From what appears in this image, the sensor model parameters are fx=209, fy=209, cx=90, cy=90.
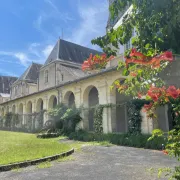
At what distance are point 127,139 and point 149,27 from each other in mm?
11154

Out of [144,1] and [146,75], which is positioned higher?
[144,1]

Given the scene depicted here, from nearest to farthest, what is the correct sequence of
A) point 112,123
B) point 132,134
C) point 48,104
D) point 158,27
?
point 158,27 < point 132,134 < point 112,123 < point 48,104

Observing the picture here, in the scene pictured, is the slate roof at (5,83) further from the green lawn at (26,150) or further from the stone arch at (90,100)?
the green lawn at (26,150)

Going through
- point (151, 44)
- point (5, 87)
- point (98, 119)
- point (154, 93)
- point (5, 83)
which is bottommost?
point (98, 119)

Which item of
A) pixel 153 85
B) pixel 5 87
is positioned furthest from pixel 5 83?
pixel 153 85

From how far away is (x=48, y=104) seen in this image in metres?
24.6

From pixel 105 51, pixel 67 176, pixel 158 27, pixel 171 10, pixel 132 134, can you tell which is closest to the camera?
pixel 171 10

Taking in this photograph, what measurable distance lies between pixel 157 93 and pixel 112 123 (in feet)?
48.3

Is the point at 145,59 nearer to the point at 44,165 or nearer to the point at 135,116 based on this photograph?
the point at 44,165

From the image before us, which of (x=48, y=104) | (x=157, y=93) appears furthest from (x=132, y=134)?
(x=48, y=104)

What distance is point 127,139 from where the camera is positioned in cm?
1276

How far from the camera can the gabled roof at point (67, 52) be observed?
3358 cm

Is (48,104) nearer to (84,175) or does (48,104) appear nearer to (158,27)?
(84,175)

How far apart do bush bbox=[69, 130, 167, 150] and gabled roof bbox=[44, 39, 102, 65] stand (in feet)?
62.0
